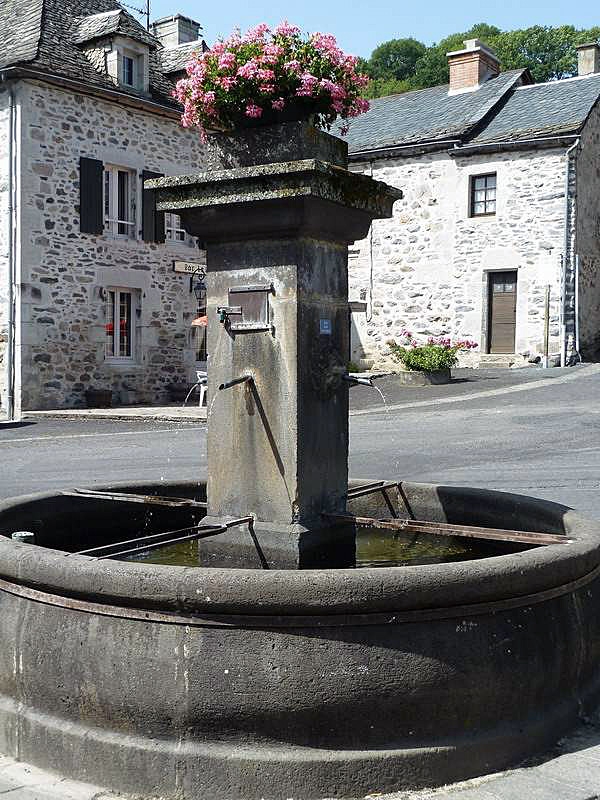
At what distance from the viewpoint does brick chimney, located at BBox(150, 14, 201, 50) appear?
1066 inches

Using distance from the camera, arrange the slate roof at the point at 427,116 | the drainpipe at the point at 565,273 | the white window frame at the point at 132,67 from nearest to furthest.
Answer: the white window frame at the point at 132,67
the drainpipe at the point at 565,273
the slate roof at the point at 427,116

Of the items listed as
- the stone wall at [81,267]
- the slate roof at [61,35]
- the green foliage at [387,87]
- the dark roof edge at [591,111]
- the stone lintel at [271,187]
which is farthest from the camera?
the green foliage at [387,87]

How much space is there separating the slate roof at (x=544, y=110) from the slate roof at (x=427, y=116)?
461mm

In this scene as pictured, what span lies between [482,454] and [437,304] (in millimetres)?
14784

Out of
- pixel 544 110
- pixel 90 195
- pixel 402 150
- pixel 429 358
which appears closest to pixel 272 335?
pixel 429 358

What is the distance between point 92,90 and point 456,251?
1067cm

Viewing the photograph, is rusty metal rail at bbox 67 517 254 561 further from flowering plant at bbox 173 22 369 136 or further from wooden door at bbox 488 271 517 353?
wooden door at bbox 488 271 517 353

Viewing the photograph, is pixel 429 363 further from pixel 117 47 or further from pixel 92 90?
pixel 117 47

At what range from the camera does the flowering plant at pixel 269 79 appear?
4.00m

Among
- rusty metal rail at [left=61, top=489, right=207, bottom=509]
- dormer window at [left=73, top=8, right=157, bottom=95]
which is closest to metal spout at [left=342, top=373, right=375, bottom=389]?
rusty metal rail at [left=61, top=489, right=207, bottom=509]

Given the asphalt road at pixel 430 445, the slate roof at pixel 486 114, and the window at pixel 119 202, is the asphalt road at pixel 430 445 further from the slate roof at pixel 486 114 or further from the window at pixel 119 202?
the slate roof at pixel 486 114

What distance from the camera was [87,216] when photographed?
2077cm

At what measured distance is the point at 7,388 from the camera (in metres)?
19.8

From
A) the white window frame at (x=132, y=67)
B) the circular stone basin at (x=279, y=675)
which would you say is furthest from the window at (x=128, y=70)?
the circular stone basin at (x=279, y=675)
